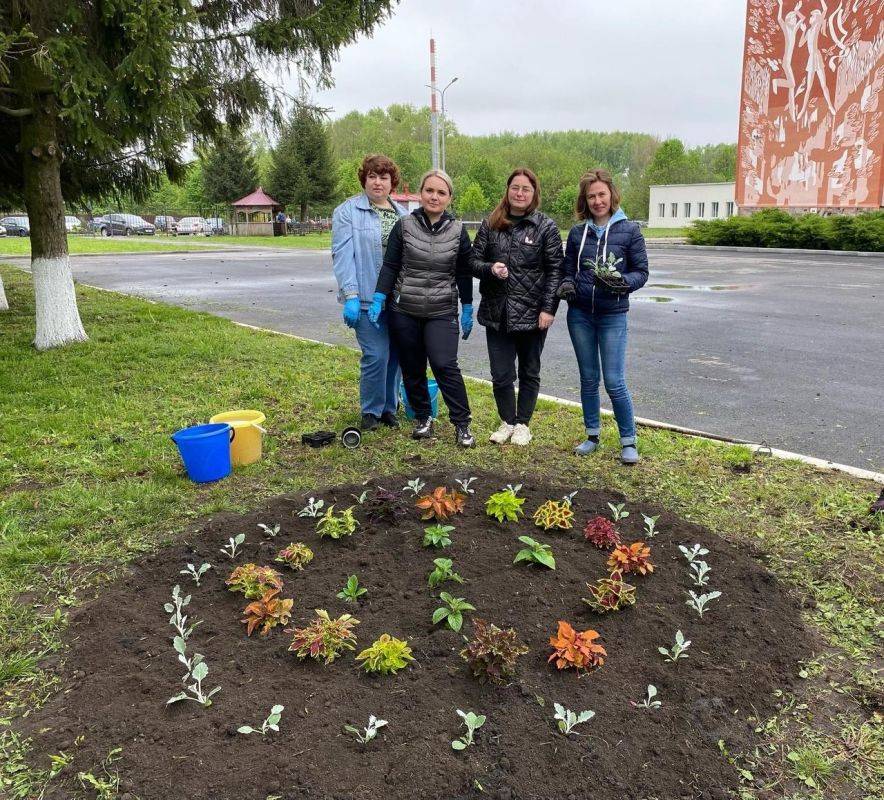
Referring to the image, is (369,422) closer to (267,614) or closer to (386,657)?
(267,614)

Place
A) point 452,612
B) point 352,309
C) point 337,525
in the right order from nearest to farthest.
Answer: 1. point 452,612
2. point 337,525
3. point 352,309

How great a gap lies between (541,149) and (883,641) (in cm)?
8873

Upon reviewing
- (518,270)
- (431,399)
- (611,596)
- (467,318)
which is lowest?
(611,596)

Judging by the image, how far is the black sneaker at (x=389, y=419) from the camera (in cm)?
562

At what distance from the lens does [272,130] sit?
10453 millimetres

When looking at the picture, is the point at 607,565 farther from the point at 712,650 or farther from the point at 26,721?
the point at 26,721

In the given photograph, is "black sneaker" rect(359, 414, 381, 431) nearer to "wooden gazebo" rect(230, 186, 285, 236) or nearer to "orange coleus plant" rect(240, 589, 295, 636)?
"orange coleus plant" rect(240, 589, 295, 636)

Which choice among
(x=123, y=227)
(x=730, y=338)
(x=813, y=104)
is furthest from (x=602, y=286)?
(x=123, y=227)

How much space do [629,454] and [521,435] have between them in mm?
786

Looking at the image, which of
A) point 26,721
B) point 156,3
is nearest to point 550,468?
point 26,721

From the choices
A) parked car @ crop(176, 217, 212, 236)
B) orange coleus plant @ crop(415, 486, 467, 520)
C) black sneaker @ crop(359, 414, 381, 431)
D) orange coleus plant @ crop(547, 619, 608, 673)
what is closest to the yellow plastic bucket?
black sneaker @ crop(359, 414, 381, 431)

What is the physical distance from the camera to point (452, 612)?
289 centimetres

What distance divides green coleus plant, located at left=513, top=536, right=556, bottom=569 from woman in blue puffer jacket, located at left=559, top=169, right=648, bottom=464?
1588 mm

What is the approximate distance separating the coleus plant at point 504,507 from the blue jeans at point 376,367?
6.47ft
